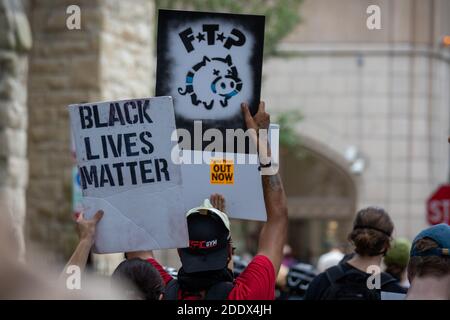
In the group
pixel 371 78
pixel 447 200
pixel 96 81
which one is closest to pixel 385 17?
pixel 371 78

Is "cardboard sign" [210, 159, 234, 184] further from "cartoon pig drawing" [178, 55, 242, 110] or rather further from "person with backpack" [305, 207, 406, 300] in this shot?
"person with backpack" [305, 207, 406, 300]

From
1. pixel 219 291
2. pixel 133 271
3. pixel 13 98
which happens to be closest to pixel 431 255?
pixel 219 291

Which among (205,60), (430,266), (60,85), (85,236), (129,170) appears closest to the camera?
(430,266)

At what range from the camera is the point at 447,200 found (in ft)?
41.7

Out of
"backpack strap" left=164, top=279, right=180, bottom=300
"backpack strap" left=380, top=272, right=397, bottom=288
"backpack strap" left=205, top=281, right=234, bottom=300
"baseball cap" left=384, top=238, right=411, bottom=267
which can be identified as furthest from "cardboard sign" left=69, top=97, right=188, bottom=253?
"baseball cap" left=384, top=238, right=411, bottom=267

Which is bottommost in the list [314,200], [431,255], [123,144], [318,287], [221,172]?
[314,200]

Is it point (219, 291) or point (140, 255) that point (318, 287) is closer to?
point (140, 255)

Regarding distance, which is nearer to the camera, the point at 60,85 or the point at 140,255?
the point at 140,255

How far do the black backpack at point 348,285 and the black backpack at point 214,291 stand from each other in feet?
4.25

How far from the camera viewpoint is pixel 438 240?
347 cm

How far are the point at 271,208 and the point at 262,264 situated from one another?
0.33m

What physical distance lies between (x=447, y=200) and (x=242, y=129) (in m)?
8.85

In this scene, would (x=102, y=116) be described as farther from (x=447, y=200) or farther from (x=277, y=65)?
(x=277, y=65)

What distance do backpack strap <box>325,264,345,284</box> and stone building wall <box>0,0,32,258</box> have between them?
5.73 metres
